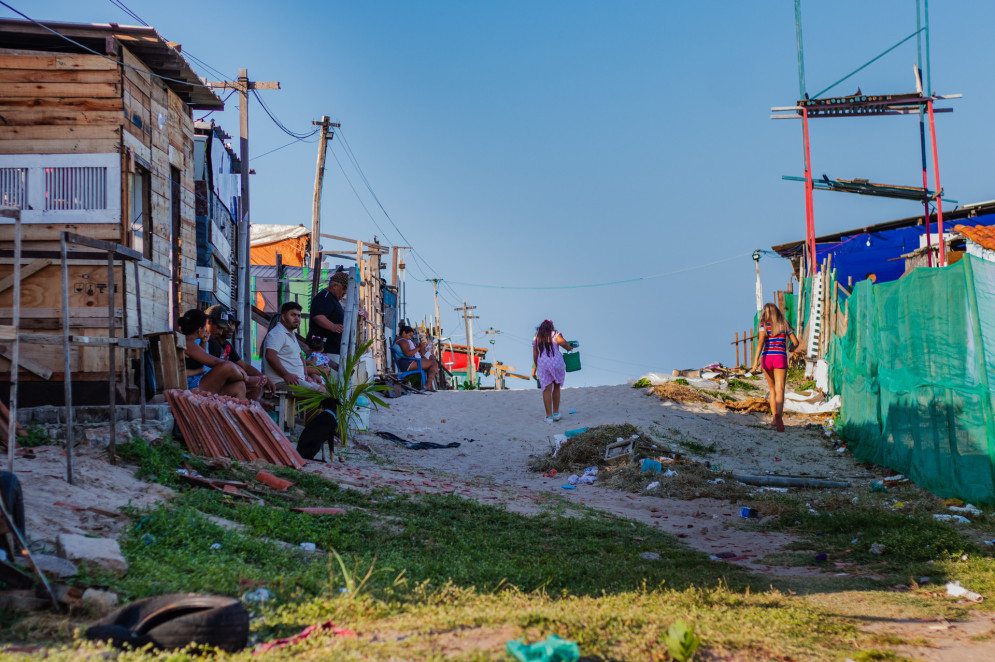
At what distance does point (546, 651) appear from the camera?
248cm

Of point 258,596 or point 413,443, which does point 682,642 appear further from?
point 413,443

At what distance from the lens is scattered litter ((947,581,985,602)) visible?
388 centimetres

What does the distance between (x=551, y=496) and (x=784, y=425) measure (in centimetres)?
594

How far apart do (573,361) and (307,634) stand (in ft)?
38.4

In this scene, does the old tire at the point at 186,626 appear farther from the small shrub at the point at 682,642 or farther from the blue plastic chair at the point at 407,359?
the blue plastic chair at the point at 407,359

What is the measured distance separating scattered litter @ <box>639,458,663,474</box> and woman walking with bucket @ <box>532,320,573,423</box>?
3.34 meters

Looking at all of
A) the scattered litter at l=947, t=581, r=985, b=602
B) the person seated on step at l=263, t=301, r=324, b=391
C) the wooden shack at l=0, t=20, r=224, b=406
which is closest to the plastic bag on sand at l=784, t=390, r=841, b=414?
the person seated on step at l=263, t=301, r=324, b=391

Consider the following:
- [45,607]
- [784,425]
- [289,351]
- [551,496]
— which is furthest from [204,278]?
[45,607]

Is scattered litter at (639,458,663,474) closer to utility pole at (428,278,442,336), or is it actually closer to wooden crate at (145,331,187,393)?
wooden crate at (145,331,187,393)

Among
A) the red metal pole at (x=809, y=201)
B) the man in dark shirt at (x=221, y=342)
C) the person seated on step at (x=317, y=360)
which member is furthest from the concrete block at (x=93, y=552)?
the red metal pole at (x=809, y=201)

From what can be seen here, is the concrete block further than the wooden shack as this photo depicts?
No

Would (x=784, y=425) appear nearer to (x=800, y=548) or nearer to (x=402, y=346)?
(x=800, y=548)

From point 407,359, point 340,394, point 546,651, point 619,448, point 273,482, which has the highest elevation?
point 407,359

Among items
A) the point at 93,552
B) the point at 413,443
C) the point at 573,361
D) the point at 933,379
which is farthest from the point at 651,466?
the point at 93,552
